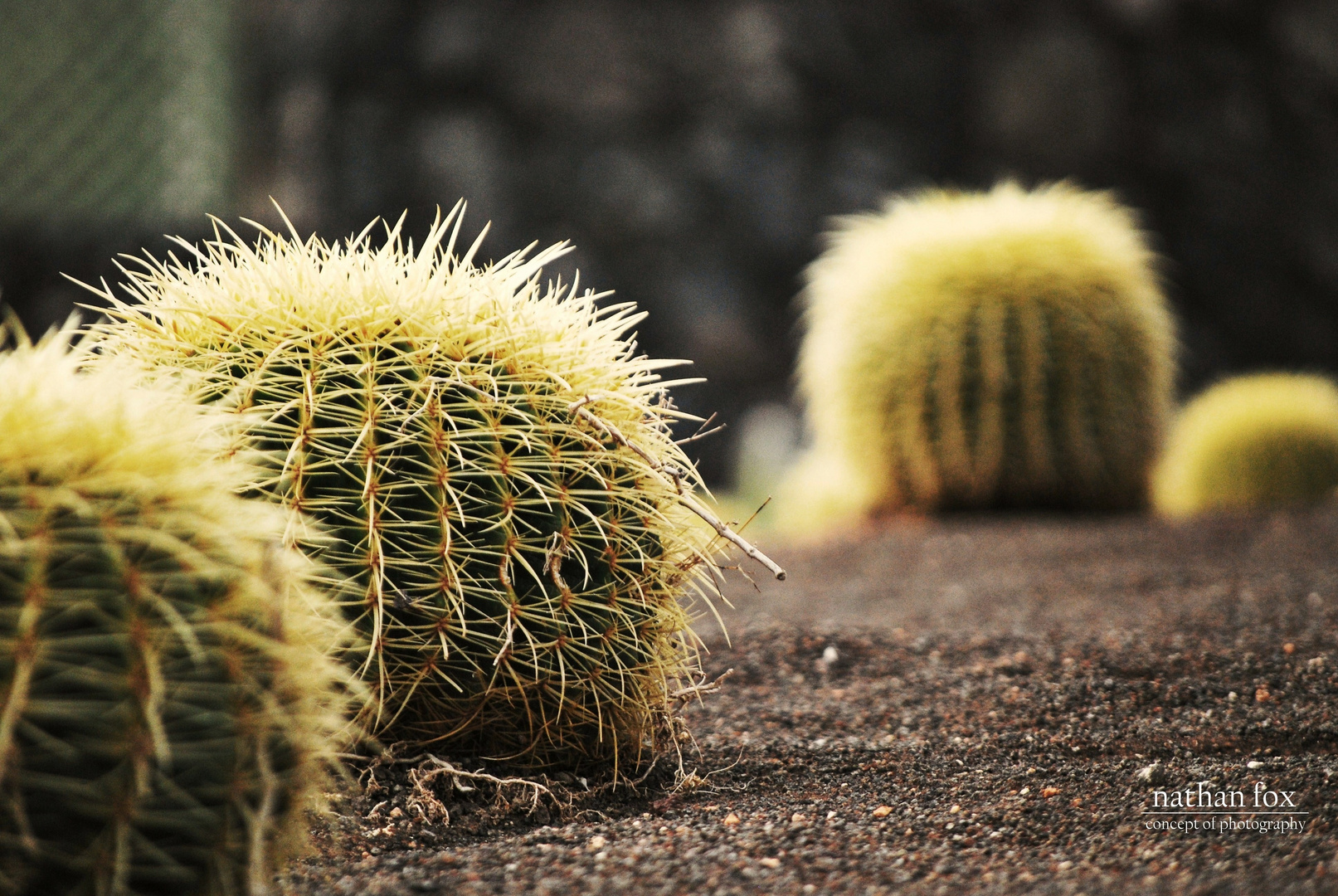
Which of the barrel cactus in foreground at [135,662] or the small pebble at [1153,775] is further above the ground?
the barrel cactus in foreground at [135,662]

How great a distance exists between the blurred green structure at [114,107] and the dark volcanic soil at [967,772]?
32.1ft

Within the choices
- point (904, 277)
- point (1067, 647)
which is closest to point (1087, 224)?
point (904, 277)

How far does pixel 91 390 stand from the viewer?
130cm

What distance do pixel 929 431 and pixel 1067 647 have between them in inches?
88.7

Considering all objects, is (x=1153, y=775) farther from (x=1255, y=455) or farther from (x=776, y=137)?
(x=776, y=137)

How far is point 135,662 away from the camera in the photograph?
45.7 inches

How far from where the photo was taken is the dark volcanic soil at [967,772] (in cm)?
150

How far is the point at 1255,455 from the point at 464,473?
5134 millimetres

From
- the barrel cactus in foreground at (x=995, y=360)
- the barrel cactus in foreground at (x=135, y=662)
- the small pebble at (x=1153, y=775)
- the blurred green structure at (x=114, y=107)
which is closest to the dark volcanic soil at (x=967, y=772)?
the small pebble at (x=1153, y=775)

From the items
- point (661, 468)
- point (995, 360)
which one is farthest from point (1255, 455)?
point (661, 468)

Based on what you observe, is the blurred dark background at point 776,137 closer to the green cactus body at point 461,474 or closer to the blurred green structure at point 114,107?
the blurred green structure at point 114,107

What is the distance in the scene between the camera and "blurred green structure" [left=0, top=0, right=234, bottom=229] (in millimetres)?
11023

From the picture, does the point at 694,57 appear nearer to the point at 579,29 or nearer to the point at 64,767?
the point at 579,29

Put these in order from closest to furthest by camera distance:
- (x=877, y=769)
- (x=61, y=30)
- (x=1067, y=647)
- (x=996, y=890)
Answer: (x=996, y=890)
(x=877, y=769)
(x=1067, y=647)
(x=61, y=30)
